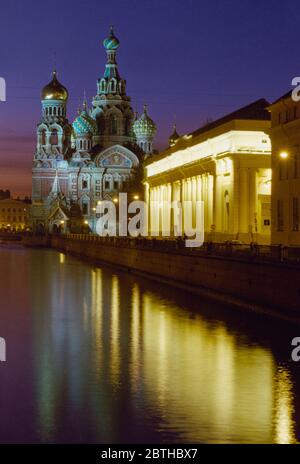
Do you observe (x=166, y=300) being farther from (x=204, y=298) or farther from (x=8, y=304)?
(x=8, y=304)

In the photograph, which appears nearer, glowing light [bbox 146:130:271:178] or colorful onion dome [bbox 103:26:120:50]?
glowing light [bbox 146:130:271:178]

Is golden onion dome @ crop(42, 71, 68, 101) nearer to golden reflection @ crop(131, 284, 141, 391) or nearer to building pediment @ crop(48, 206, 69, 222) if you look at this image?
building pediment @ crop(48, 206, 69, 222)

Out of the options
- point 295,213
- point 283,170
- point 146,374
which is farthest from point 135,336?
point 283,170

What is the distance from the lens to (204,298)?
3231 centimetres

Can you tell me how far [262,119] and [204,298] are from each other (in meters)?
20.5

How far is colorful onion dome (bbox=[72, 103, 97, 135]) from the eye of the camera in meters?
112

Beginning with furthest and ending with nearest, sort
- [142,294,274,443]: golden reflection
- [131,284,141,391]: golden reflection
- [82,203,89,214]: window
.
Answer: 1. [82,203,89,214]: window
2. [131,284,141,391]: golden reflection
3. [142,294,274,443]: golden reflection

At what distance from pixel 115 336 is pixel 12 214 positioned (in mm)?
161729

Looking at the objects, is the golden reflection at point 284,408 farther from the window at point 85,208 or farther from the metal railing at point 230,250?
the window at point 85,208

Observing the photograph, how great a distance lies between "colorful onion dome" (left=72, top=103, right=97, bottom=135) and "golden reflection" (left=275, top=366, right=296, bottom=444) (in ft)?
311

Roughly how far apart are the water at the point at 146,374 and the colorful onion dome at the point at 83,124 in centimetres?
7981

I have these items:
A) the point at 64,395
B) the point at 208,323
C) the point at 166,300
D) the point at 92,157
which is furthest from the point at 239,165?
the point at 92,157

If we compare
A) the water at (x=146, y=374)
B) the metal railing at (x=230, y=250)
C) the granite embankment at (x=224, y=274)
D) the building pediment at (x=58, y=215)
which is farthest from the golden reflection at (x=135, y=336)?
the building pediment at (x=58, y=215)

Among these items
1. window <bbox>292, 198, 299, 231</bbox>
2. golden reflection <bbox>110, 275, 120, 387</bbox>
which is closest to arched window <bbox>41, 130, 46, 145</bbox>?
golden reflection <bbox>110, 275, 120, 387</bbox>
